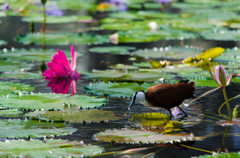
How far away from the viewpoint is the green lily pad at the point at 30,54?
17.0ft

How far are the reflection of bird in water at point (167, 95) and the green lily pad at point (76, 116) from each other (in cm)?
24

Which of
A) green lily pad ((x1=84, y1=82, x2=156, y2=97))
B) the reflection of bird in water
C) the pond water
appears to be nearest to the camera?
the pond water

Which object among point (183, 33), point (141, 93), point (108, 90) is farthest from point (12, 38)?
point (141, 93)

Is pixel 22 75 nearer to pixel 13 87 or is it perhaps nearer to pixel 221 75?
pixel 13 87

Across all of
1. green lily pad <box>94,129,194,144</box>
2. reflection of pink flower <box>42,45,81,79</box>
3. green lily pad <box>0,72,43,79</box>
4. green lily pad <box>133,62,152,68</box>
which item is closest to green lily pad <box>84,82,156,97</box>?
reflection of pink flower <box>42,45,81,79</box>

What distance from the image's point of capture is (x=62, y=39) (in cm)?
673

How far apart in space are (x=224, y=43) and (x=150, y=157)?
5098mm

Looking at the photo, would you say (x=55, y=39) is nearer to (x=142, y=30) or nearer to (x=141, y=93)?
(x=142, y=30)

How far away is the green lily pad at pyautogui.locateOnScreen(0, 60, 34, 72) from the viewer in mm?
4466

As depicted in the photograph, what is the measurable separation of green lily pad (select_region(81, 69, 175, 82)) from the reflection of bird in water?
1.15 meters

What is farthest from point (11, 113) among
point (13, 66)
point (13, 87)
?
point (13, 66)

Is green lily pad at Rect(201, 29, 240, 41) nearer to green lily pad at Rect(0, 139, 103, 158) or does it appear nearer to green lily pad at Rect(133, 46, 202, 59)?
green lily pad at Rect(133, 46, 202, 59)

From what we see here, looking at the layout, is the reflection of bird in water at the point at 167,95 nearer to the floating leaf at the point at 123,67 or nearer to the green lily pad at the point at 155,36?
the floating leaf at the point at 123,67

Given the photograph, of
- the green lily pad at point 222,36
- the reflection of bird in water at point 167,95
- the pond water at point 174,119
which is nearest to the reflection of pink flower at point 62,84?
the pond water at point 174,119
